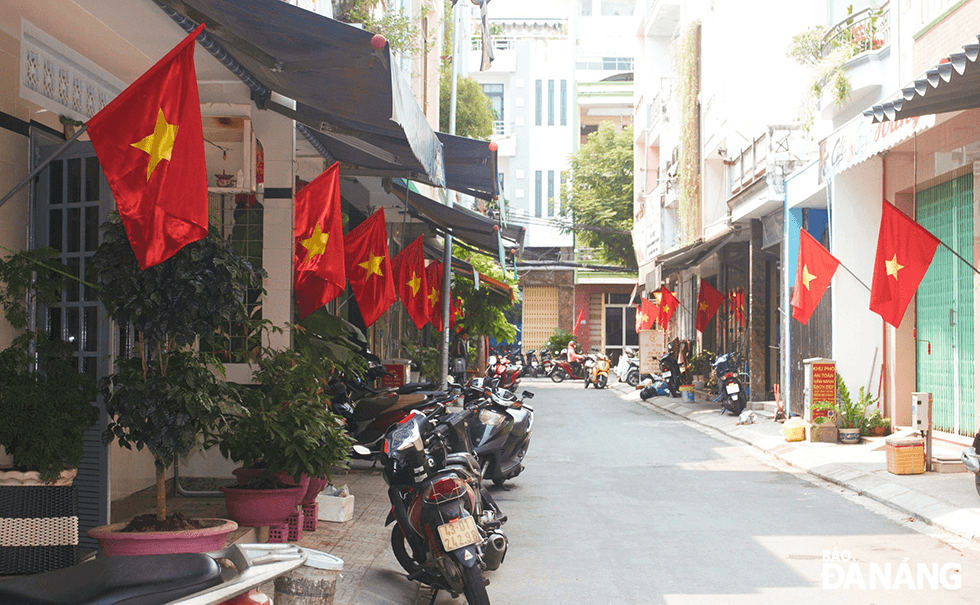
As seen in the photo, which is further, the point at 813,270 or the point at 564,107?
the point at 564,107

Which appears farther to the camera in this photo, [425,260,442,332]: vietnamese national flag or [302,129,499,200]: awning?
[425,260,442,332]: vietnamese national flag

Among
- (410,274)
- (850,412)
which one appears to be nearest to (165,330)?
(410,274)

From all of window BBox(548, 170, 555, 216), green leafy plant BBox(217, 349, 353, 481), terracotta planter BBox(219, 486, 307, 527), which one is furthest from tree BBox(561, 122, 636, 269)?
terracotta planter BBox(219, 486, 307, 527)

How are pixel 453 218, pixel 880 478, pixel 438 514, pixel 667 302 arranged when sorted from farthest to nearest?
pixel 667 302 → pixel 453 218 → pixel 880 478 → pixel 438 514

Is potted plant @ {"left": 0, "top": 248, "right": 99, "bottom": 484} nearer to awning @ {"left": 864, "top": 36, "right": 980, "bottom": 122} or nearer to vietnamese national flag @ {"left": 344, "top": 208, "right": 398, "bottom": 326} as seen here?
vietnamese national flag @ {"left": 344, "top": 208, "right": 398, "bottom": 326}

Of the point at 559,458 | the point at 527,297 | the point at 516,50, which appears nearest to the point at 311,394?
the point at 559,458

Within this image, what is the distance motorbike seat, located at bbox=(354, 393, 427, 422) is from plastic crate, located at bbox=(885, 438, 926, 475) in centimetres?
497

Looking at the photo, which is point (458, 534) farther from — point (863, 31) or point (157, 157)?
point (863, 31)

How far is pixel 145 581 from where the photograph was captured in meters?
2.42

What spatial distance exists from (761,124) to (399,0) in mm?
7601

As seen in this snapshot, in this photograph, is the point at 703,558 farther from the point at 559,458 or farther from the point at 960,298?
the point at 960,298

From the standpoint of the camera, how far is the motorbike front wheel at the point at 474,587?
4668mm

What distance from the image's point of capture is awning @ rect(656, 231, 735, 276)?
1893 cm

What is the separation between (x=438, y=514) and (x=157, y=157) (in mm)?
2428
